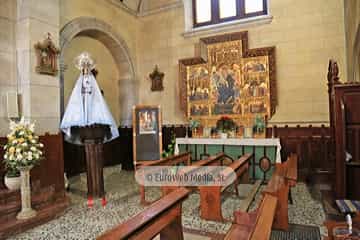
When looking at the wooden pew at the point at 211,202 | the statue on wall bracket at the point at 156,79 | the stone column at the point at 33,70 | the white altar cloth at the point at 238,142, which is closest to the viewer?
the wooden pew at the point at 211,202

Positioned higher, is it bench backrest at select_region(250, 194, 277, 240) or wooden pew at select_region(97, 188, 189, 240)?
bench backrest at select_region(250, 194, 277, 240)

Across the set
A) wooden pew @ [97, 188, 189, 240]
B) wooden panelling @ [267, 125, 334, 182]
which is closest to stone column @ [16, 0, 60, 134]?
wooden pew @ [97, 188, 189, 240]

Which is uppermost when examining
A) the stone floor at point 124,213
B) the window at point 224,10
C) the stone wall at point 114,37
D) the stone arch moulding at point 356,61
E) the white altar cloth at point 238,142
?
the window at point 224,10

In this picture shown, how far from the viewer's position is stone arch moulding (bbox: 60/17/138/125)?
5.50m

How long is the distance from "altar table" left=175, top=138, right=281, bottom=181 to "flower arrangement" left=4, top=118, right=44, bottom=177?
3.20m

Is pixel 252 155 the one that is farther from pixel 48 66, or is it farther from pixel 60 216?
pixel 48 66

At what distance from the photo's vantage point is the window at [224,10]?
20.8ft

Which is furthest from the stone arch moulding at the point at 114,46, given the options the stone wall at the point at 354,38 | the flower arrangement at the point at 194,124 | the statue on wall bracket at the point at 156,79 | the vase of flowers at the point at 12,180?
the stone wall at the point at 354,38

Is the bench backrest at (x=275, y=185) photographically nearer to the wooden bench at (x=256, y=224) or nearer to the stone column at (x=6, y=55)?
Result: the wooden bench at (x=256, y=224)

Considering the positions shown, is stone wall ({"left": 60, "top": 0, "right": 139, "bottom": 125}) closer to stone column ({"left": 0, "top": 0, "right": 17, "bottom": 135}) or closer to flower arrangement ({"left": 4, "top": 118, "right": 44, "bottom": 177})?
stone column ({"left": 0, "top": 0, "right": 17, "bottom": 135})

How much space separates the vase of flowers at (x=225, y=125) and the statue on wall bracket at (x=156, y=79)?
2097 millimetres

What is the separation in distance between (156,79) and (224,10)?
264 cm

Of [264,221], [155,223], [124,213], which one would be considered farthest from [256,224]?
[124,213]

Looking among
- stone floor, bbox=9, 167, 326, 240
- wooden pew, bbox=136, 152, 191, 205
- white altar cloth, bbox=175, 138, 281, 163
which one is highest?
white altar cloth, bbox=175, 138, 281, 163
